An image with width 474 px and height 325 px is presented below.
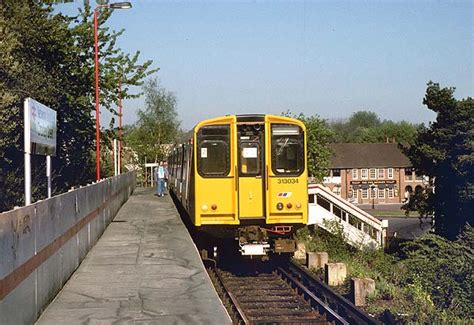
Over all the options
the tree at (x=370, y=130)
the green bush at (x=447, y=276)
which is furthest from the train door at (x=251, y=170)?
the tree at (x=370, y=130)

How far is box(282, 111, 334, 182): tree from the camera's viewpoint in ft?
154

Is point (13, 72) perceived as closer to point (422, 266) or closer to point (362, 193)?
point (422, 266)

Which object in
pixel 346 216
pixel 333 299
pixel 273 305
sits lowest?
pixel 273 305

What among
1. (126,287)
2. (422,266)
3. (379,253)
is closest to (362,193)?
(379,253)

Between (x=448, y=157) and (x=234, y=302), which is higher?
(x=448, y=157)

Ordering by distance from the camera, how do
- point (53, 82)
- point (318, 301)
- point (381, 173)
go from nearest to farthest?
1. point (318, 301)
2. point (53, 82)
3. point (381, 173)

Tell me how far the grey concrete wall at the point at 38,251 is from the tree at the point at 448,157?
19649 millimetres

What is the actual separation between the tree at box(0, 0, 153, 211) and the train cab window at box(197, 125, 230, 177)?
766 cm

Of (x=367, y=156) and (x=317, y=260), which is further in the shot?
(x=367, y=156)

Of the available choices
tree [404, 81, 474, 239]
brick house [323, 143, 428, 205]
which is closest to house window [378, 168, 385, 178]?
brick house [323, 143, 428, 205]

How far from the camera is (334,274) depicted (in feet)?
49.3

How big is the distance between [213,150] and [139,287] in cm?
533

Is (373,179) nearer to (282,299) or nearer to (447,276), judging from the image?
(447,276)

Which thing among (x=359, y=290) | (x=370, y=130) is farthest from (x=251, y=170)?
(x=370, y=130)
